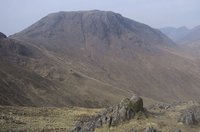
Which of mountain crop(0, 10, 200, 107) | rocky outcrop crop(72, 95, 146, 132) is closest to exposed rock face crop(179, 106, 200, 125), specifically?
rocky outcrop crop(72, 95, 146, 132)

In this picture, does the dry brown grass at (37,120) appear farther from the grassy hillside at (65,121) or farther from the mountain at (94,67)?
the mountain at (94,67)

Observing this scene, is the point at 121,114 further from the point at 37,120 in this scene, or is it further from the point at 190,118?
the point at 37,120

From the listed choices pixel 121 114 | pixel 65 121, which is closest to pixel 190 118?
pixel 121 114

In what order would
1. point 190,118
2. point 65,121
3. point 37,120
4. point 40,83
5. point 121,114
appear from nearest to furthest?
1. point 121,114
2. point 190,118
3. point 37,120
4. point 65,121
5. point 40,83

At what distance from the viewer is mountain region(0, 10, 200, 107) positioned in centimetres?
9144

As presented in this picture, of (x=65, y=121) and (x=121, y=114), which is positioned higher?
(x=121, y=114)

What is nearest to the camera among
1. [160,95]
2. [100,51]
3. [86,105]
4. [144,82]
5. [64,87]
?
[86,105]

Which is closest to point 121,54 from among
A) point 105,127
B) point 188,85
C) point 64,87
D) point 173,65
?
point 173,65

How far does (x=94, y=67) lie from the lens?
5586 inches

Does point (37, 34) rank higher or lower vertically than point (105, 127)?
lower

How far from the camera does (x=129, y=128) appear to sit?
2623 centimetres

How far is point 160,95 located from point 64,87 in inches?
1658

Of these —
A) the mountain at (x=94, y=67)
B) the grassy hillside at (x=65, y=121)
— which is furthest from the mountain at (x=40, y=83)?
the grassy hillside at (x=65, y=121)

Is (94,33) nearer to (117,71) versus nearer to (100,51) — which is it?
(100,51)
